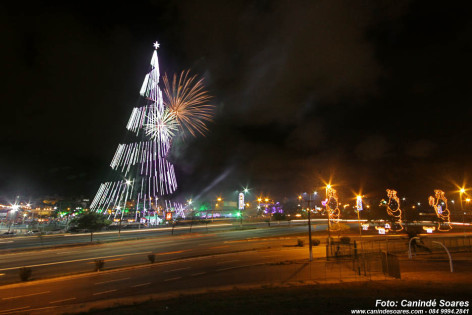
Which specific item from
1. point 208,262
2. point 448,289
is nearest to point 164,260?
point 208,262

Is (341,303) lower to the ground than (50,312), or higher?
higher

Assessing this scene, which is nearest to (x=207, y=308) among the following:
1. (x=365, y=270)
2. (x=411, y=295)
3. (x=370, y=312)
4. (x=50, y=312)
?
(x=370, y=312)

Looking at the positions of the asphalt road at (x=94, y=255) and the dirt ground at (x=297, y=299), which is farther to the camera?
the asphalt road at (x=94, y=255)

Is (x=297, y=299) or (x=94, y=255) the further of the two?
(x=94, y=255)

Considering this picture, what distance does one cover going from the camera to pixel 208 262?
2509 centimetres

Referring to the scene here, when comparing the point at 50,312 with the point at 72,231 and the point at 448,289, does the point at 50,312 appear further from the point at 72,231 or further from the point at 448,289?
the point at 72,231

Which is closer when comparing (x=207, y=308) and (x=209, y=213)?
(x=207, y=308)

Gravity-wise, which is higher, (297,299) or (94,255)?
(297,299)

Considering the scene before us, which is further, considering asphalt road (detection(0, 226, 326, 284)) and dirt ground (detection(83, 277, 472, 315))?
asphalt road (detection(0, 226, 326, 284))

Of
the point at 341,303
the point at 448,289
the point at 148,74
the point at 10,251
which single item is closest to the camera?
the point at 341,303

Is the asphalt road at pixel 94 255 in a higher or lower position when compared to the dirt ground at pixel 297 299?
lower

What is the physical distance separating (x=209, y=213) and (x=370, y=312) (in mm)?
109940

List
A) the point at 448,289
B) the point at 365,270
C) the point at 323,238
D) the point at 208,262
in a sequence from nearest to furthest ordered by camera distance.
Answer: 1. the point at 448,289
2. the point at 365,270
3. the point at 208,262
4. the point at 323,238

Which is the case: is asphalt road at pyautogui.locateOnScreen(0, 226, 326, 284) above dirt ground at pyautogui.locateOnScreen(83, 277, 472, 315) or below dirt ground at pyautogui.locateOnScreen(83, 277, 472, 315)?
below
